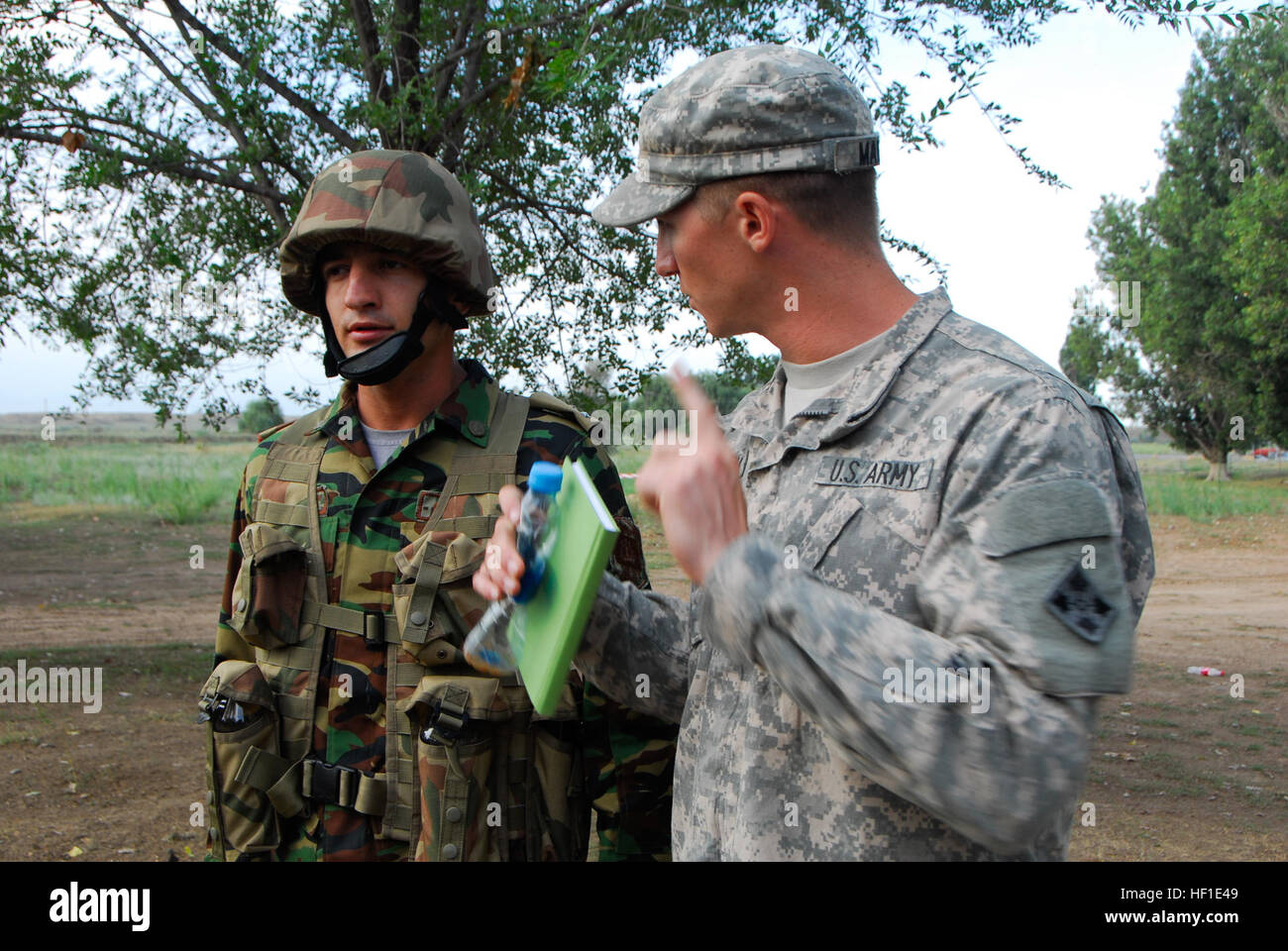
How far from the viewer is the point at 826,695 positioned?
1432 mm

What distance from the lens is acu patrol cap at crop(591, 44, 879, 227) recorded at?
1.72 meters

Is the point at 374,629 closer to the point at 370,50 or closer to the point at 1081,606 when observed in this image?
the point at 1081,606

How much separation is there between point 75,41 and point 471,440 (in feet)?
17.3

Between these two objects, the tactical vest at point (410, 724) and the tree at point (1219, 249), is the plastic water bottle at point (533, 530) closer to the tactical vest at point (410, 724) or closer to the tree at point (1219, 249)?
the tactical vest at point (410, 724)

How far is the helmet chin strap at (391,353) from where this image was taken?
280 cm

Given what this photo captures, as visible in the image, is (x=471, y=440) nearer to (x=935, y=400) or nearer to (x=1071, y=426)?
(x=935, y=400)

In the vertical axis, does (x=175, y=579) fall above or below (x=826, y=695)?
below

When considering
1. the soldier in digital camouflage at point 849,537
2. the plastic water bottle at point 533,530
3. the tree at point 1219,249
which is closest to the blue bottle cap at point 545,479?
the plastic water bottle at point 533,530

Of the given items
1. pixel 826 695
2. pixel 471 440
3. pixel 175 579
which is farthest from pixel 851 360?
pixel 175 579

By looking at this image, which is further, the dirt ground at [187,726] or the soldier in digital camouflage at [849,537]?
the dirt ground at [187,726]

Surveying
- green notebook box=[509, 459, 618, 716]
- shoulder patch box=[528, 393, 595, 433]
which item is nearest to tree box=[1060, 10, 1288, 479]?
shoulder patch box=[528, 393, 595, 433]

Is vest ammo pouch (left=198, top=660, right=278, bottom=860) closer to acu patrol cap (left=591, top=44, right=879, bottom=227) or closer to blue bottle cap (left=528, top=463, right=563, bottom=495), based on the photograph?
blue bottle cap (left=528, top=463, right=563, bottom=495)

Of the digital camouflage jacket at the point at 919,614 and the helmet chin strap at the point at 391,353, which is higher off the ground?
the helmet chin strap at the point at 391,353

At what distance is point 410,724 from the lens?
2.65 m
